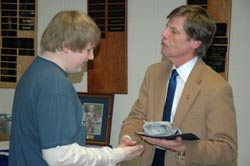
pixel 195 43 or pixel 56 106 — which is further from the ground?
pixel 195 43

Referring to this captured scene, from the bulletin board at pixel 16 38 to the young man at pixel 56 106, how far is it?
153cm

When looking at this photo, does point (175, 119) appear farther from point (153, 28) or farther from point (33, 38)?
point (33, 38)

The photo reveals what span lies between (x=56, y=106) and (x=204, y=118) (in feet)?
2.76

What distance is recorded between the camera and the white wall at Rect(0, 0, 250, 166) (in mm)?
2498

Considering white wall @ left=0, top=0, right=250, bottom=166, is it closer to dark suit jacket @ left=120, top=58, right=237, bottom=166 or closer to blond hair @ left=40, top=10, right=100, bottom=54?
dark suit jacket @ left=120, top=58, right=237, bottom=166

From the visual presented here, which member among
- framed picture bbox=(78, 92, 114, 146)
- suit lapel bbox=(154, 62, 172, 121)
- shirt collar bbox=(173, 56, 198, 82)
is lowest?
framed picture bbox=(78, 92, 114, 146)

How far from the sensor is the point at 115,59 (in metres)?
2.68

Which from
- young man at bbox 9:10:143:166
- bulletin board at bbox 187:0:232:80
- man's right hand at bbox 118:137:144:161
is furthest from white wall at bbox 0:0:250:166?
young man at bbox 9:10:143:166

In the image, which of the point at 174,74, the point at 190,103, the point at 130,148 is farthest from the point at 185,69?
the point at 130,148

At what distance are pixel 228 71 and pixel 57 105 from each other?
1.58 metres

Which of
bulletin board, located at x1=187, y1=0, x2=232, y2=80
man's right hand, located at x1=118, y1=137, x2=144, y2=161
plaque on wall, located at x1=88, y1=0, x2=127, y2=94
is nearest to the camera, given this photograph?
man's right hand, located at x1=118, y1=137, x2=144, y2=161

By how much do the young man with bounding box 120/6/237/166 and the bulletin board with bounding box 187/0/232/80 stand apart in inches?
22.3

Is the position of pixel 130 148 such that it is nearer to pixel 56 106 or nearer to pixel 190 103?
pixel 190 103

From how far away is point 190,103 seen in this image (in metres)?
1.83
